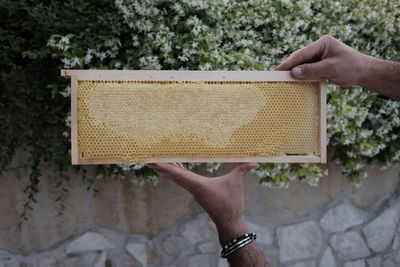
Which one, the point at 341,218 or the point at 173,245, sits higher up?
the point at 341,218

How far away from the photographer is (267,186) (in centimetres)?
274

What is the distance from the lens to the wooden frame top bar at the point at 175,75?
4.39ft

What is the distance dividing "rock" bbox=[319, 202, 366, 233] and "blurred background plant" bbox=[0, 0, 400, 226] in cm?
52

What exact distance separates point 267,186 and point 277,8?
117cm

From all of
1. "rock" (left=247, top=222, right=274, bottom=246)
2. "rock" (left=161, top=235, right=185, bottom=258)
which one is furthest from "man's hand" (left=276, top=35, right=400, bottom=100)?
"rock" (left=161, top=235, right=185, bottom=258)

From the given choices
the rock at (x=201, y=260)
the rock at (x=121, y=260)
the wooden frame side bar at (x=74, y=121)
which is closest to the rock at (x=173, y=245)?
the rock at (x=201, y=260)

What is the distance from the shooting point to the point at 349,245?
2.96m

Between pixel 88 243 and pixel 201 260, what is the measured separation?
755 mm

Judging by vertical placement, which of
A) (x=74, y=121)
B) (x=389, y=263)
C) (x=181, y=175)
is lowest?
(x=389, y=263)

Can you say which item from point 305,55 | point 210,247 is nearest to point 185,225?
point 210,247

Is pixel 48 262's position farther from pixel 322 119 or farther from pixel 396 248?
pixel 396 248

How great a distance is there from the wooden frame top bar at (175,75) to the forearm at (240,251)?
0.50 m

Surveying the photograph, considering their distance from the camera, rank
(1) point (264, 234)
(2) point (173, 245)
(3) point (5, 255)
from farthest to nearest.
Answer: (1) point (264, 234) < (2) point (173, 245) < (3) point (5, 255)

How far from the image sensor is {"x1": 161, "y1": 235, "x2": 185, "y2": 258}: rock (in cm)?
265
